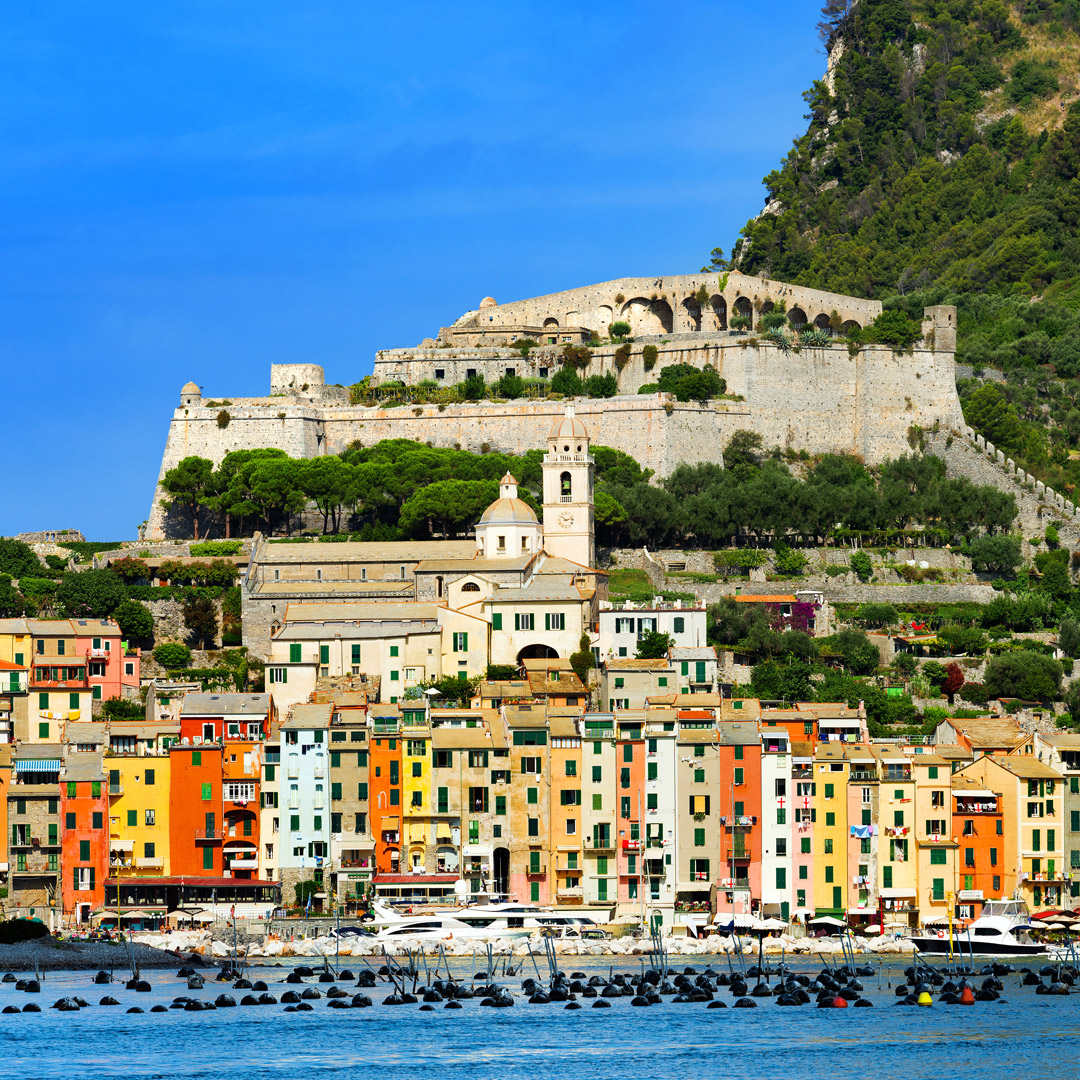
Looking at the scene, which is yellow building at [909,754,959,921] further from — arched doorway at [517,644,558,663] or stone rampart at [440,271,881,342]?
stone rampart at [440,271,881,342]

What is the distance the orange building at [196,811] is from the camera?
74.9m

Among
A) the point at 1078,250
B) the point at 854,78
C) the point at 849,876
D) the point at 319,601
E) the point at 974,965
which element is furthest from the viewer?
the point at 854,78

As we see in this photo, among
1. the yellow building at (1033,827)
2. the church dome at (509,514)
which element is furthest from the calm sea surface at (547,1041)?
the church dome at (509,514)

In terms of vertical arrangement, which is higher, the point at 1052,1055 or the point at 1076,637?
the point at 1076,637

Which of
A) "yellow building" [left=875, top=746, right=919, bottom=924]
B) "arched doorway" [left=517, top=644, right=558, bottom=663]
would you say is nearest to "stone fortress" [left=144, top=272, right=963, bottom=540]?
"arched doorway" [left=517, top=644, right=558, bottom=663]

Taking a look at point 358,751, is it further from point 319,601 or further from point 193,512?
point 193,512

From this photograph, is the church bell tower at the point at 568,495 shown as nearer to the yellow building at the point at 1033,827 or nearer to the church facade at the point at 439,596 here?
the church facade at the point at 439,596

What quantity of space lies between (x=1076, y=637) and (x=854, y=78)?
236ft

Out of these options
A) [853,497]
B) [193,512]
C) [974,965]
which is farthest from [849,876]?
[193,512]

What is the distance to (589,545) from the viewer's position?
96.2 m

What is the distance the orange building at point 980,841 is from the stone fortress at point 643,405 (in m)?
37.1

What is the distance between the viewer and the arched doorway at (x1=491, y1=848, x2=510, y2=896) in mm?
74750

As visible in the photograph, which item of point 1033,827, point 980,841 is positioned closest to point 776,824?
point 980,841

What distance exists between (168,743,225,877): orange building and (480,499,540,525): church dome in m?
21.1
